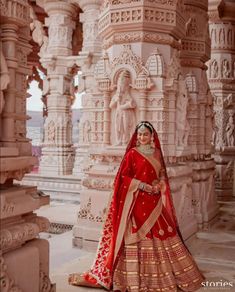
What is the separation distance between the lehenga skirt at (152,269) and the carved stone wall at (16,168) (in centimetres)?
87

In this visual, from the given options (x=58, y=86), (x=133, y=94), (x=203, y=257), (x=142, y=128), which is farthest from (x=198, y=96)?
(x=58, y=86)

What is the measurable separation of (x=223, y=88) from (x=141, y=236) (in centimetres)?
658

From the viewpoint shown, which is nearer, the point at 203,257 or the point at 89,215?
the point at 203,257

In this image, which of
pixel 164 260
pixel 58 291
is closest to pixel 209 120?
pixel 164 260

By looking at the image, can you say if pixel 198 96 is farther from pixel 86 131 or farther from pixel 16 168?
pixel 86 131

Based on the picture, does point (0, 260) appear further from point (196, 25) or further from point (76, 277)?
point (196, 25)

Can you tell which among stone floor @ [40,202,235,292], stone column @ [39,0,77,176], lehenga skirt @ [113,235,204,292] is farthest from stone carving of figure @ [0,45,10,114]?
stone column @ [39,0,77,176]

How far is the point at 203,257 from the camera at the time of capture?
498 centimetres

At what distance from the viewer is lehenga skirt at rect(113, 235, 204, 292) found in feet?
11.8

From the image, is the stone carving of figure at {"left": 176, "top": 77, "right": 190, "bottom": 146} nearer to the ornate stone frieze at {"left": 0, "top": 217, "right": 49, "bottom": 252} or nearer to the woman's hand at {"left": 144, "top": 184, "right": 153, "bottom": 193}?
the woman's hand at {"left": 144, "top": 184, "right": 153, "bottom": 193}

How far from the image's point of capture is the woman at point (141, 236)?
3.64 meters

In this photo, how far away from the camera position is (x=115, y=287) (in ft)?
11.9

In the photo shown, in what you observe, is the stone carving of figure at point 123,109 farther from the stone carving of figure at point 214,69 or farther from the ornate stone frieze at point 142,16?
the stone carving of figure at point 214,69

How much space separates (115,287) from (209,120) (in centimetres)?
428
